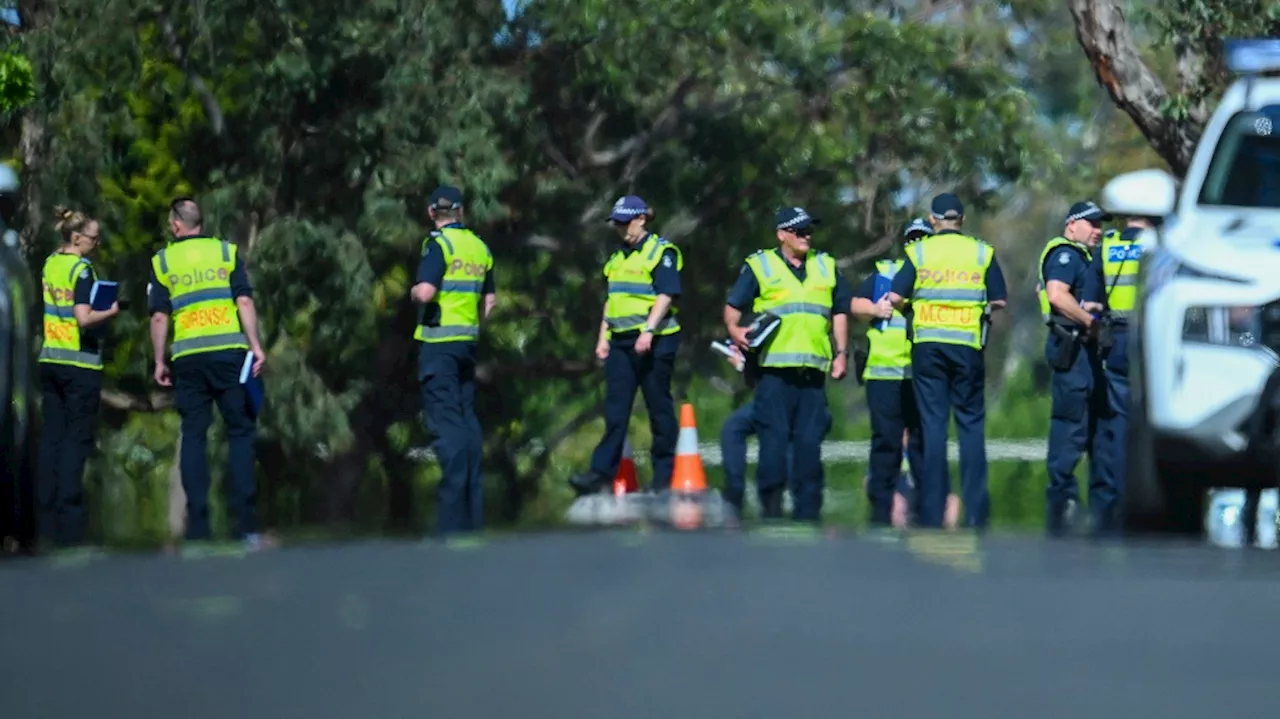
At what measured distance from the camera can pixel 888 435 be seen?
15789 millimetres

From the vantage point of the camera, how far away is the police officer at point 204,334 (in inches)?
554

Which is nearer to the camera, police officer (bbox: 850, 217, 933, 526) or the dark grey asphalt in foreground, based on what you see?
the dark grey asphalt in foreground

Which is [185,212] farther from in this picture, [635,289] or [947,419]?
[947,419]

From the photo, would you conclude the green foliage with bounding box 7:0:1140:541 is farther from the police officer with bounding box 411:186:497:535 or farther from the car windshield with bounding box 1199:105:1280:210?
the car windshield with bounding box 1199:105:1280:210

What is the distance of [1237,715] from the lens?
6.56 meters

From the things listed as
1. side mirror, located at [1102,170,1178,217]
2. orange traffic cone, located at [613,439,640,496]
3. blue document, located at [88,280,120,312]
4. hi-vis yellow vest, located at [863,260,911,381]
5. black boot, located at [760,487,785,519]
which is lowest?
black boot, located at [760,487,785,519]

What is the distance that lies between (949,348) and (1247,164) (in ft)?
10.1

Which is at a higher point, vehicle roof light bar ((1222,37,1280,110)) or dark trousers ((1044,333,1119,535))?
vehicle roof light bar ((1222,37,1280,110))

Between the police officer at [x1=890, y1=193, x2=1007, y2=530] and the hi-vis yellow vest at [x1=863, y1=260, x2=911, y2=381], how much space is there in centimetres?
104

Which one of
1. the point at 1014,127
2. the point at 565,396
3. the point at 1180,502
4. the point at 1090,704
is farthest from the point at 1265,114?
the point at 565,396

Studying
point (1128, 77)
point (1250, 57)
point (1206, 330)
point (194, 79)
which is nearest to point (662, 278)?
point (1250, 57)

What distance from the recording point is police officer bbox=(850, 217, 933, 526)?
15734mm

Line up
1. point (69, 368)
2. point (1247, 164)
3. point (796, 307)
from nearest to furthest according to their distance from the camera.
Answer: point (1247, 164)
point (69, 368)
point (796, 307)

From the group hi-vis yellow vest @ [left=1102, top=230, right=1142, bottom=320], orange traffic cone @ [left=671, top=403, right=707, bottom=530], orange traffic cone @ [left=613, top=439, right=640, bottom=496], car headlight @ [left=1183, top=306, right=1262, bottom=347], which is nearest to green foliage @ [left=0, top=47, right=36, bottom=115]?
orange traffic cone @ [left=613, top=439, right=640, bottom=496]
